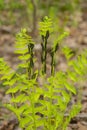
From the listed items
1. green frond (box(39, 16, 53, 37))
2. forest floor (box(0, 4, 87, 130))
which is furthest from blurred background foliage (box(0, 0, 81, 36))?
green frond (box(39, 16, 53, 37))

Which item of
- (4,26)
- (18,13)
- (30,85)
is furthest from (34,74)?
(18,13)

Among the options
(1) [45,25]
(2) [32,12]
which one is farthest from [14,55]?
(1) [45,25]

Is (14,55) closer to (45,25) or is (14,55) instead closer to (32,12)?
(32,12)

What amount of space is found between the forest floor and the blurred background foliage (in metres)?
0.11

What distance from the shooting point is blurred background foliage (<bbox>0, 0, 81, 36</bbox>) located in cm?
511

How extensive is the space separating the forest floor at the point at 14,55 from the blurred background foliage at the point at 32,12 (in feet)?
0.37

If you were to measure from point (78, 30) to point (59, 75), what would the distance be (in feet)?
9.95

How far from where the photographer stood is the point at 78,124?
2.90 m

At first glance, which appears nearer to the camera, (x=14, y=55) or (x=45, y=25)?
(x=45, y=25)

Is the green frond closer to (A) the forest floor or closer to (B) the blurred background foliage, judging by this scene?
(A) the forest floor

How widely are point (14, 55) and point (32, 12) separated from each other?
2.70 ft

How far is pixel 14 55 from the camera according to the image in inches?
177

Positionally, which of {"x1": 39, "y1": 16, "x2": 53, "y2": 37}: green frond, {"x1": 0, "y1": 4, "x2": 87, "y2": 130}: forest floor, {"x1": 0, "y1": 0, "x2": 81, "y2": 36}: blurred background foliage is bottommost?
{"x1": 0, "y1": 4, "x2": 87, "y2": 130}: forest floor

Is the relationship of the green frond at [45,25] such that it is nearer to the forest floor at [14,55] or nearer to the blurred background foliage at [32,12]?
the forest floor at [14,55]
